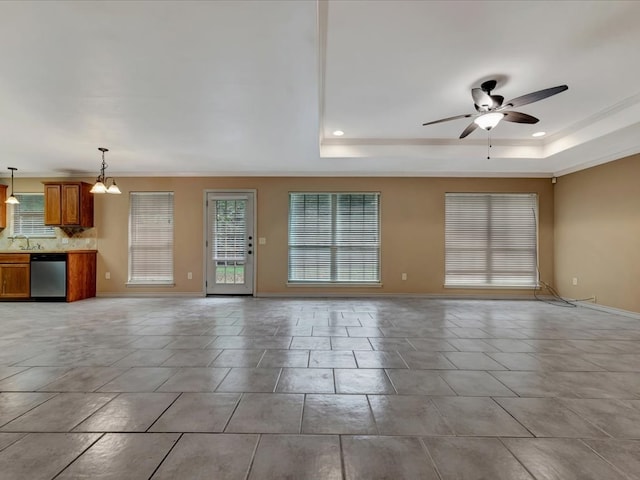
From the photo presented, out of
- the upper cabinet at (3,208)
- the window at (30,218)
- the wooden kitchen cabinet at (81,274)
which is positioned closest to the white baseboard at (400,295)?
the wooden kitchen cabinet at (81,274)

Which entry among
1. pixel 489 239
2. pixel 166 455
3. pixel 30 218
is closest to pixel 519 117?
pixel 489 239

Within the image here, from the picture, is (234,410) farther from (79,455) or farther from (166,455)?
(79,455)

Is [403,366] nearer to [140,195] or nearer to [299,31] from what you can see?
[299,31]

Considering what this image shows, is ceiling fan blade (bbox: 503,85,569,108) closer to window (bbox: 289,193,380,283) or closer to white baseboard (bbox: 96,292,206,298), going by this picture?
window (bbox: 289,193,380,283)

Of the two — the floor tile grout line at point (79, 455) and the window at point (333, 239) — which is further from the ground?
the window at point (333, 239)

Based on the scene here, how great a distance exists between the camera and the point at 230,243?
6.16 metres

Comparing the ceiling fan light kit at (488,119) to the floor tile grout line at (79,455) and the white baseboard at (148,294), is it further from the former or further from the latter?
the white baseboard at (148,294)

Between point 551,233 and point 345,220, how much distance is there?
4012mm

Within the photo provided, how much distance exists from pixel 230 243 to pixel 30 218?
404 centimetres

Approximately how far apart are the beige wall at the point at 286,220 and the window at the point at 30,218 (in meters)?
1.14

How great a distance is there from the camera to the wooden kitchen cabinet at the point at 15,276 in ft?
18.0

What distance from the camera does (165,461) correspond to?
1.45 metres

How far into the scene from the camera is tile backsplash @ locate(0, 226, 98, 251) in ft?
20.1

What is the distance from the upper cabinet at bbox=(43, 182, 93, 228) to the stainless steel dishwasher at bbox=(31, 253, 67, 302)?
743mm
